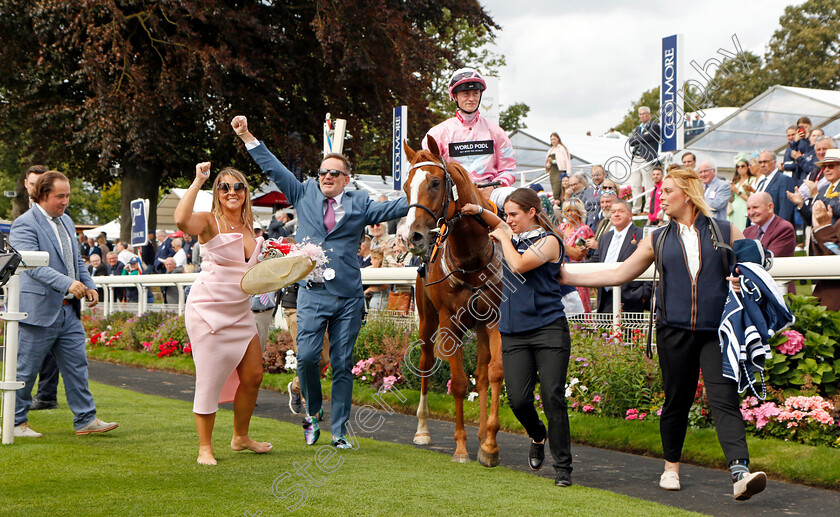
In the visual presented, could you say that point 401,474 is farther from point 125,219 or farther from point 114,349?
point 125,219

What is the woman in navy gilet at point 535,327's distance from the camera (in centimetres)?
558

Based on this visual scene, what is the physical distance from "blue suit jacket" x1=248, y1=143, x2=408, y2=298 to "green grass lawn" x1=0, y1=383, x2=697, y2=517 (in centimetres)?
135

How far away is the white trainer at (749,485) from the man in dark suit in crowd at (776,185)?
23.3 ft

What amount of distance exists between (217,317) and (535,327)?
222cm

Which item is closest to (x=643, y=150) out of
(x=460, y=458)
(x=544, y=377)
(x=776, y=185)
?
(x=776, y=185)

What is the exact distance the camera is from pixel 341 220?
650 centimetres

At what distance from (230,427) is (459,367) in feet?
7.53

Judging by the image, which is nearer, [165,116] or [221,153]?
[165,116]

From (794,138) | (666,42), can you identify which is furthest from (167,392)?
(794,138)

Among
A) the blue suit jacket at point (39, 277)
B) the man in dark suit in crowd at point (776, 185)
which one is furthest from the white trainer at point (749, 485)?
the man in dark suit in crowd at point (776, 185)

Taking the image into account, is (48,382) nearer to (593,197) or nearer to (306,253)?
(306,253)

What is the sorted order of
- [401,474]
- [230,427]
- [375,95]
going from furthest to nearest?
[375,95] → [230,427] → [401,474]

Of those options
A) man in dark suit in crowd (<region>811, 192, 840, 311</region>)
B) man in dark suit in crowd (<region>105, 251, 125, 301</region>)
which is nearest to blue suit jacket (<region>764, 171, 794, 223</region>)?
man in dark suit in crowd (<region>811, 192, 840, 311</region>)

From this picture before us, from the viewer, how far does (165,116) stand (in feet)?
57.1
